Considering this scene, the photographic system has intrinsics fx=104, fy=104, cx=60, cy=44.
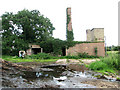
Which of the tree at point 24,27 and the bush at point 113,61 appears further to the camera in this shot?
the tree at point 24,27

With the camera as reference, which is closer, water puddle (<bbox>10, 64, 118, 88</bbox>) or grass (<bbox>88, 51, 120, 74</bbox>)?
water puddle (<bbox>10, 64, 118, 88</bbox>)

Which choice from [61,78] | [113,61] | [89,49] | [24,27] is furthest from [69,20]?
[61,78]

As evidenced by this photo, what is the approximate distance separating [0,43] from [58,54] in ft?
39.3

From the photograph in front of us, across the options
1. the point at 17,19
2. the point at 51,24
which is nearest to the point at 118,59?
the point at 17,19

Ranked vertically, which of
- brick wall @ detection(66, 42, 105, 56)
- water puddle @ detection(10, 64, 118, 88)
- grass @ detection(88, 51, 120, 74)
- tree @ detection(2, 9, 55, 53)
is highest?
tree @ detection(2, 9, 55, 53)

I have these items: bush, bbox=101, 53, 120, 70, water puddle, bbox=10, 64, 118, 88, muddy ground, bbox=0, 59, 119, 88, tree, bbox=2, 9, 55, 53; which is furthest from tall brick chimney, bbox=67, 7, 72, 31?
muddy ground, bbox=0, 59, 119, 88

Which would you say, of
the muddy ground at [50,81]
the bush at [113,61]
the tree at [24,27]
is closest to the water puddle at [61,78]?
the muddy ground at [50,81]

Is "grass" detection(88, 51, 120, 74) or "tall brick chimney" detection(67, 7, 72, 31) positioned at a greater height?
"tall brick chimney" detection(67, 7, 72, 31)

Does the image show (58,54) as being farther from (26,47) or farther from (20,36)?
(20,36)

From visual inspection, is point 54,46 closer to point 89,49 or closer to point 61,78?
point 89,49

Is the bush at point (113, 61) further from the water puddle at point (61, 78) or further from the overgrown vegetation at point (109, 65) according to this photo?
the water puddle at point (61, 78)

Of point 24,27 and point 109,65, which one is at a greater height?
point 24,27

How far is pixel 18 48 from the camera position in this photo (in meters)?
22.0

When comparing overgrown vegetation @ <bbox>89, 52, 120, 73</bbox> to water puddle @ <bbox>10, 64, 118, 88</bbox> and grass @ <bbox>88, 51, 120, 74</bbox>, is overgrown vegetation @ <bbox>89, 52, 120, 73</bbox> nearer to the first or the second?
grass @ <bbox>88, 51, 120, 74</bbox>
